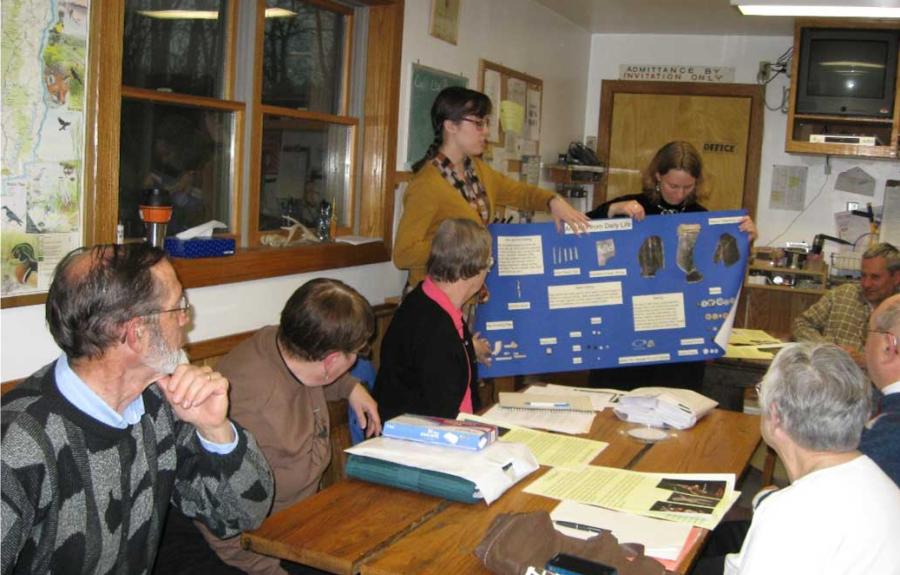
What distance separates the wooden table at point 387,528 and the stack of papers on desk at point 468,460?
3cm

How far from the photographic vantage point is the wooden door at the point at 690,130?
6.82 meters

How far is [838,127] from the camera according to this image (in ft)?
21.0

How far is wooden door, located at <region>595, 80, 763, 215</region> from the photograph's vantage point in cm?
682

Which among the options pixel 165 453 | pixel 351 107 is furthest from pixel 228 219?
pixel 165 453

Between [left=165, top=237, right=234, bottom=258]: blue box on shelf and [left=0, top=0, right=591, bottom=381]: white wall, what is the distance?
0.13 m

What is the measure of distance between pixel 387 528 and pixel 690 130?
5556 millimetres

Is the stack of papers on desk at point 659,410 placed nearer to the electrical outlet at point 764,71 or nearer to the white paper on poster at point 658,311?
the white paper on poster at point 658,311

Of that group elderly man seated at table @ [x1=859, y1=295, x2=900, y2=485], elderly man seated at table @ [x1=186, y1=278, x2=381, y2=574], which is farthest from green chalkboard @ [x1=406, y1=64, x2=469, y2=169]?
elderly man seated at table @ [x1=859, y1=295, x2=900, y2=485]

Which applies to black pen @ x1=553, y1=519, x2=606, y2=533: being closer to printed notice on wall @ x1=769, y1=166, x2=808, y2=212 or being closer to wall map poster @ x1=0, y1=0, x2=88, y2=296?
wall map poster @ x1=0, y1=0, x2=88, y2=296

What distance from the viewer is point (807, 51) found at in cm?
621

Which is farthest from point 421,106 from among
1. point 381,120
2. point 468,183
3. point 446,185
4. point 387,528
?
point 387,528

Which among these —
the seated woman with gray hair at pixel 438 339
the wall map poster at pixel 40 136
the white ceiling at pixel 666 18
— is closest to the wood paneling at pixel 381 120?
the seated woman with gray hair at pixel 438 339

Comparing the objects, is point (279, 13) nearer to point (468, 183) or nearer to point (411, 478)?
point (468, 183)

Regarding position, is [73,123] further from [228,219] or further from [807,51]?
[807,51]
